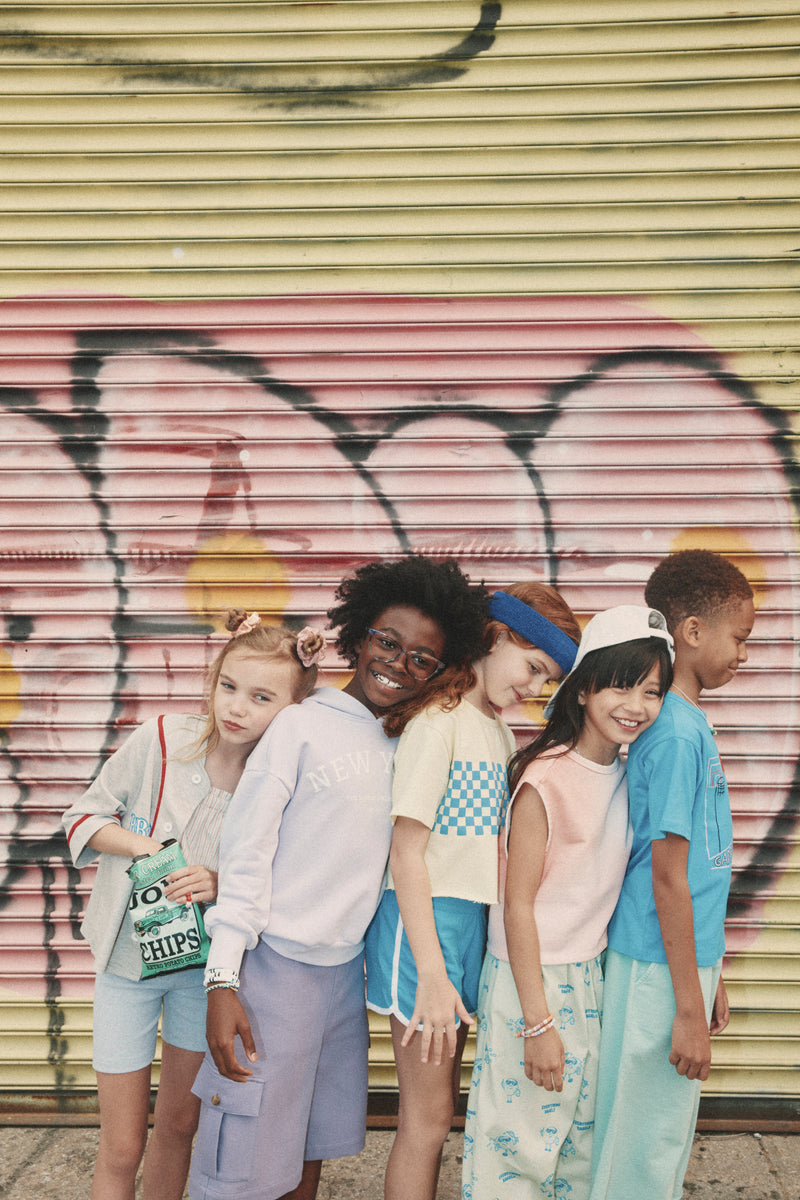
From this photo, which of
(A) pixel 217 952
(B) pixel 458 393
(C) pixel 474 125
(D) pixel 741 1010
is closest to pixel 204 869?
(A) pixel 217 952

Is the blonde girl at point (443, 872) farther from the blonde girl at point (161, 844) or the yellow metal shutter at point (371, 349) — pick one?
the yellow metal shutter at point (371, 349)

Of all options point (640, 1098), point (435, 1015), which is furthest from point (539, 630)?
point (640, 1098)

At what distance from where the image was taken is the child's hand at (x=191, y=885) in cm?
197

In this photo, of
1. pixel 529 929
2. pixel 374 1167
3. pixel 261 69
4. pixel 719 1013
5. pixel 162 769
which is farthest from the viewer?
pixel 261 69

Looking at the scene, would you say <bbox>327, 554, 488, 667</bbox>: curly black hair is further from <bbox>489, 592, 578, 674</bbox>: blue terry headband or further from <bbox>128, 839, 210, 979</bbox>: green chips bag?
<bbox>128, 839, 210, 979</bbox>: green chips bag

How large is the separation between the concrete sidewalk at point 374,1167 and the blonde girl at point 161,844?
711 millimetres

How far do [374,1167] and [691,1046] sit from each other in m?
1.37

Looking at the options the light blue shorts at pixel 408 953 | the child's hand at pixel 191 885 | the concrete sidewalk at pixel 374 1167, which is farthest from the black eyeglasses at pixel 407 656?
the concrete sidewalk at pixel 374 1167

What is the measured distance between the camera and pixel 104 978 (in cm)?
209

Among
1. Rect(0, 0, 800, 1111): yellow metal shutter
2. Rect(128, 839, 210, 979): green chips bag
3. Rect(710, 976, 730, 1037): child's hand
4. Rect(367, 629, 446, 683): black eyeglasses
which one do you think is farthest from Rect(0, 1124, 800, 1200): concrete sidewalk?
Rect(367, 629, 446, 683): black eyeglasses

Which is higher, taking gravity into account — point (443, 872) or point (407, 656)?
point (407, 656)

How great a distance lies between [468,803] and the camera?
78.3 inches

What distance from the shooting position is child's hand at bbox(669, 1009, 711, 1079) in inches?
75.4

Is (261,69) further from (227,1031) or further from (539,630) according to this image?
(227,1031)
